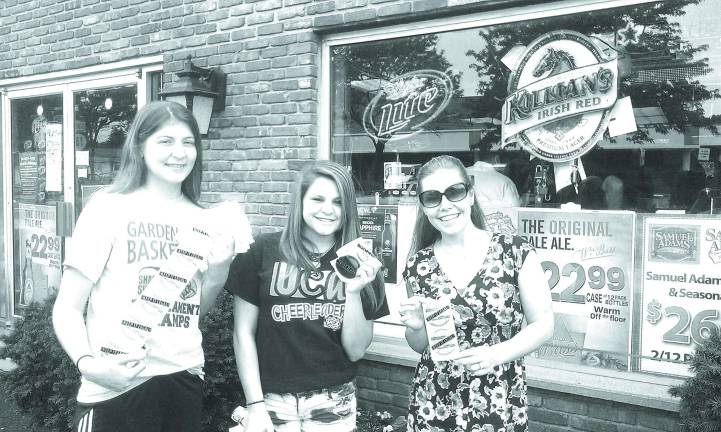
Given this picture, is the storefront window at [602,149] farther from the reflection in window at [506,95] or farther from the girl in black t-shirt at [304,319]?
the girl in black t-shirt at [304,319]

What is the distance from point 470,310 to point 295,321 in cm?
63

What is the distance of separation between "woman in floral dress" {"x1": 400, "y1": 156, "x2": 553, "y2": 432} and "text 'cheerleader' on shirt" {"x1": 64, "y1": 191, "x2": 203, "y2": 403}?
80 centimetres

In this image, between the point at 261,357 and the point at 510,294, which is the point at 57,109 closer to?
the point at 261,357

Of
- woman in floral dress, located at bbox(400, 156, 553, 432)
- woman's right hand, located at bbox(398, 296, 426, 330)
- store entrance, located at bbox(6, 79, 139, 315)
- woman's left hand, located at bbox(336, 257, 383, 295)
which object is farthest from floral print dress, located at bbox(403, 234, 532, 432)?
store entrance, located at bbox(6, 79, 139, 315)

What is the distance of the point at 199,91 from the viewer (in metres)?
4.54

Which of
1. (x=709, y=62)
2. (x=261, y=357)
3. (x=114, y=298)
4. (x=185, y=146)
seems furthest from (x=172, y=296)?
(x=709, y=62)

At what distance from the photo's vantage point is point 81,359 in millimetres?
2016

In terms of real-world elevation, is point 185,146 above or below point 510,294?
above

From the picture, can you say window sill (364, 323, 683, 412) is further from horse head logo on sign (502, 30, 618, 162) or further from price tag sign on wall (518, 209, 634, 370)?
horse head logo on sign (502, 30, 618, 162)

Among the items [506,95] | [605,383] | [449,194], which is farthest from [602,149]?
[449,194]

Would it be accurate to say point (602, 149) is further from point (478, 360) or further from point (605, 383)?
point (478, 360)

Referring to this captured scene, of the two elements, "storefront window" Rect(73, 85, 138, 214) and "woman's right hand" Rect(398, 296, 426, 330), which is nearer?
"woman's right hand" Rect(398, 296, 426, 330)

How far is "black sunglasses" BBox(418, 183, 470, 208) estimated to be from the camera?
2266mm

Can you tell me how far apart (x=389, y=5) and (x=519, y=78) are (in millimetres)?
957
